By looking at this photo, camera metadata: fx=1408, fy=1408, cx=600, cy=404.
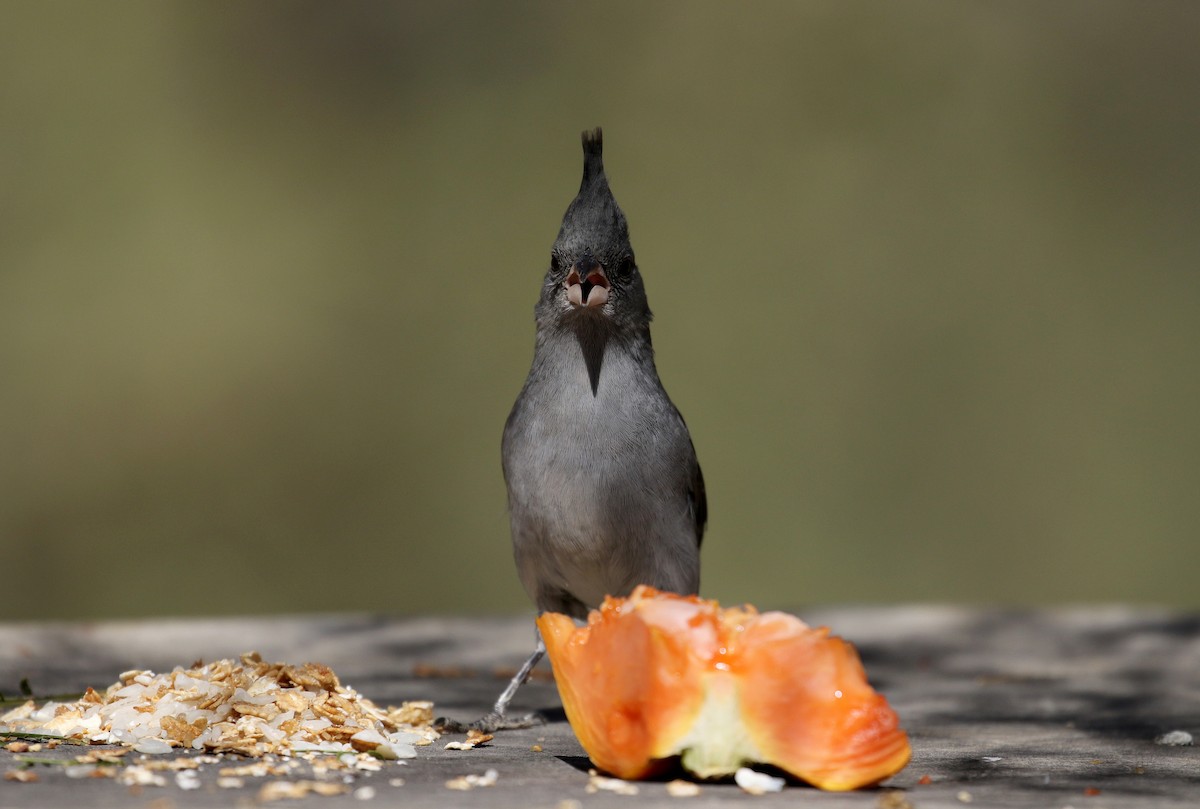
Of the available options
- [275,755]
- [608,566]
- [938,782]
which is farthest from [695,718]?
[608,566]

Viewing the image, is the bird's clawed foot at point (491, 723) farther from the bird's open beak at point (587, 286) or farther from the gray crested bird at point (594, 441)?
the bird's open beak at point (587, 286)

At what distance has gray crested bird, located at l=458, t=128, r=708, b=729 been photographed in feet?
10.9

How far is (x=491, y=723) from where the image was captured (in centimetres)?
338

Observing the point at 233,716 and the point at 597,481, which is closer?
the point at 233,716

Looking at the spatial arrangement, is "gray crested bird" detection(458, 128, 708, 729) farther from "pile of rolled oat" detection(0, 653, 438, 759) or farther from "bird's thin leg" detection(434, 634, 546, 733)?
"pile of rolled oat" detection(0, 653, 438, 759)

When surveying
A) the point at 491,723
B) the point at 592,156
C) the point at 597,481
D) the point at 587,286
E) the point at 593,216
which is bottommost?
the point at 491,723

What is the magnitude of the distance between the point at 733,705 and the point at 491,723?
117cm

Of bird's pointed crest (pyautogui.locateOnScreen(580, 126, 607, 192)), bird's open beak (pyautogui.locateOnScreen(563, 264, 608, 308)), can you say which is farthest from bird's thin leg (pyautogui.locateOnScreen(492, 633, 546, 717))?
bird's pointed crest (pyautogui.locateOnScreen(580, 126, 607, 192))

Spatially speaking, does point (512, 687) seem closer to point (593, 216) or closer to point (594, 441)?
point (594, 441)

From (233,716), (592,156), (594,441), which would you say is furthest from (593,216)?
(233,716)

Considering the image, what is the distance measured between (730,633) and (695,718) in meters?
0.17

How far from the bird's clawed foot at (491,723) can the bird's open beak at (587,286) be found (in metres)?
1.02

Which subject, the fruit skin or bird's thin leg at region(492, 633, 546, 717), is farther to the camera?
bird's thin leg at region(492, 633, 546, 717)

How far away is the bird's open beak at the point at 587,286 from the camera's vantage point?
130 inches
